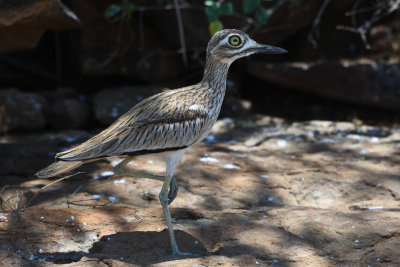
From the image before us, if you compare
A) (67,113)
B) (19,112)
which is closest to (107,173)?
(67,113)

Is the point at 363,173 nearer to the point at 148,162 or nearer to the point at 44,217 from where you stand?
the point at 148,162

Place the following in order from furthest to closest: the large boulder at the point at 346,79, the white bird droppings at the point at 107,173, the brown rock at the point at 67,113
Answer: the large boulder at the point at 346,79
the brown rock at the point at 67,113
the white bird droppings at the point at 107,173

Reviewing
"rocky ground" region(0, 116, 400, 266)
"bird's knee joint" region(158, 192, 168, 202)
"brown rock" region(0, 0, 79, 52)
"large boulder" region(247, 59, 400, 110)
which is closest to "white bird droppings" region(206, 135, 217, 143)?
"rocky ground" region(0, 116, 400, 266)

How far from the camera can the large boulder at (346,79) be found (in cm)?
708

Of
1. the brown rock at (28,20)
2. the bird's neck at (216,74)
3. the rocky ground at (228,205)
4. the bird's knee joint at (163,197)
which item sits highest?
the brown rock at (28,20)

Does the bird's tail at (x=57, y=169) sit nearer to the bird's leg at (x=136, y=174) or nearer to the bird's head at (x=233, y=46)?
the bird's leg at (x=136, y=174)

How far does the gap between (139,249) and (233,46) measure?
1.57 meters

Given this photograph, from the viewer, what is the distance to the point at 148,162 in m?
5.10

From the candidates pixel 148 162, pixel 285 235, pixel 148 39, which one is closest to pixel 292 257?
pixel 285 235

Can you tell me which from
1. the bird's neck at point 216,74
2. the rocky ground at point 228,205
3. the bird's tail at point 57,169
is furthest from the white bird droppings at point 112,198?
the bird's neck at point 216,74

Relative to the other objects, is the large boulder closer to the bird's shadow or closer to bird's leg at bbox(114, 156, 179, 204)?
bird's leg at bbox(114, 156, 179, 204)

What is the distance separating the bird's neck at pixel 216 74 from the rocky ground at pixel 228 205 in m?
0.92

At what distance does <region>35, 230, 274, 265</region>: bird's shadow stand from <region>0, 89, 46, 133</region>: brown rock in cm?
344

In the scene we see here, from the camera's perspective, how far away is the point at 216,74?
13.0ft
